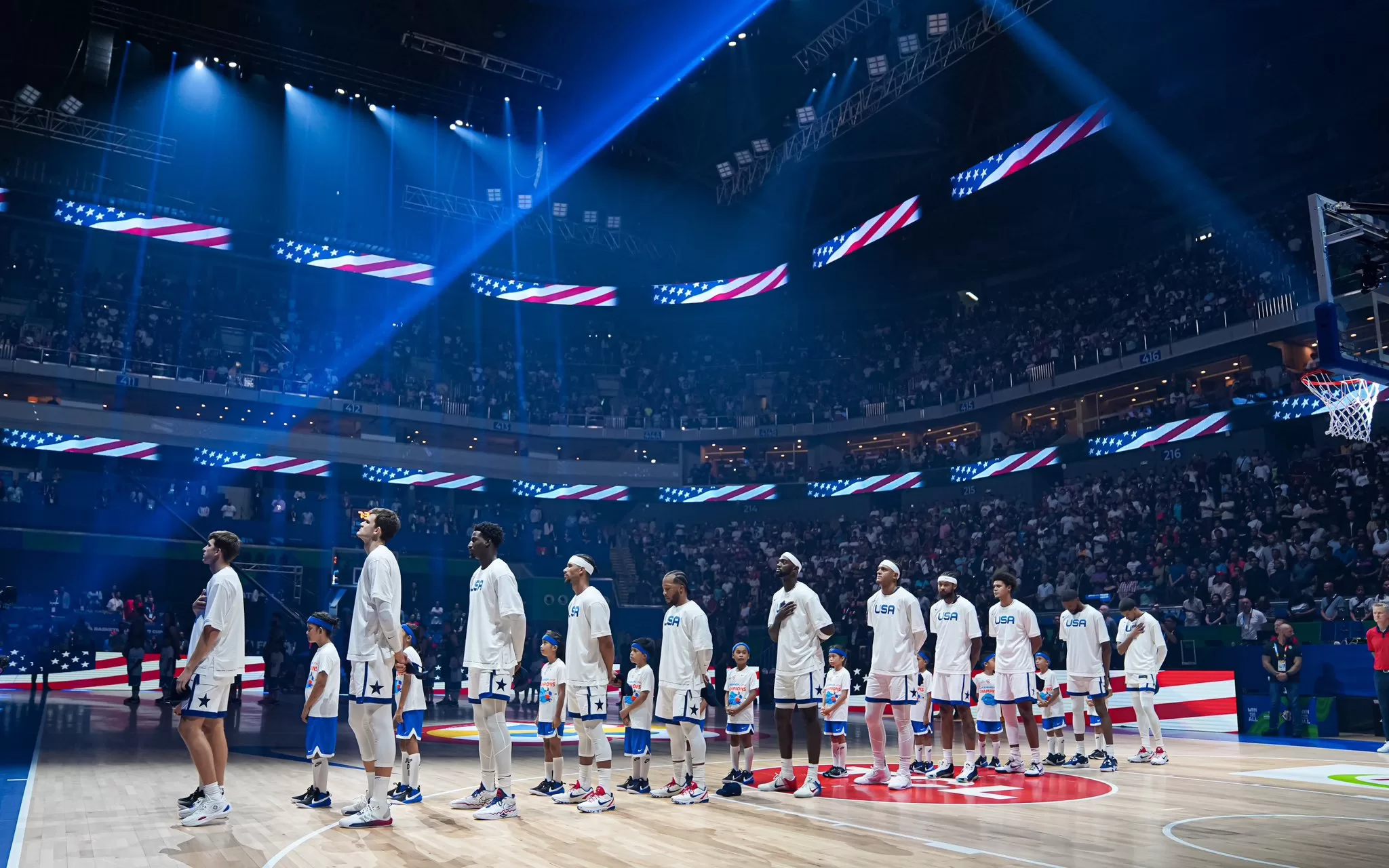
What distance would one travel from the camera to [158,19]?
26328 millimetres

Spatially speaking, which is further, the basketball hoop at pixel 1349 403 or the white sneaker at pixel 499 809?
the basketball hoop at pixel 1349 403

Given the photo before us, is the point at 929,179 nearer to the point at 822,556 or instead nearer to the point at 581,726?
the point at 822,556

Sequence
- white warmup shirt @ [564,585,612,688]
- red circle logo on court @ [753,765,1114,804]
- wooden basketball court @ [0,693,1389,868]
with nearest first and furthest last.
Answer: wooden basketball court @ [0,693,1389,868] → white warmup shirt @ [564,585,612,688] → red circle logo on court @ [753,765,1114,804]

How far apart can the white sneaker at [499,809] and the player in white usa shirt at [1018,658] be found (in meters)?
5.53

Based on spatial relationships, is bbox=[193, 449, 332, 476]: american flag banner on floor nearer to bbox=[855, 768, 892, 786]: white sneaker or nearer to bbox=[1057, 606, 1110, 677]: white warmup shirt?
bbox=[855, 768, 892, 786]: white sneaker

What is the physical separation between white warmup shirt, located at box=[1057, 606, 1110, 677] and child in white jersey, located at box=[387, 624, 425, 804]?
7846mm

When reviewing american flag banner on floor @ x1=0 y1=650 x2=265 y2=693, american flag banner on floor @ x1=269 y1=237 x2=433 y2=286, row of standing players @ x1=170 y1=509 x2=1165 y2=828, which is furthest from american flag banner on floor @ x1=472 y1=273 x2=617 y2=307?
row of standing players @ x1=170 y1=509 x2=1165 y2=828

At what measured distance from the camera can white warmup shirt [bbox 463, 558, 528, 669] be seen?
777 centimetres

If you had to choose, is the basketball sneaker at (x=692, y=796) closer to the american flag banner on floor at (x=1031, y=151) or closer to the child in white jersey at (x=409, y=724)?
the child in white jersey at (x=409, y=724)

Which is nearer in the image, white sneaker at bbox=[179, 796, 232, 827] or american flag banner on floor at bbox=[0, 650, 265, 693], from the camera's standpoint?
white sneaker at bbox=[179, 796, 232, 827]

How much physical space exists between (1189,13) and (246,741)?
80.0 feet

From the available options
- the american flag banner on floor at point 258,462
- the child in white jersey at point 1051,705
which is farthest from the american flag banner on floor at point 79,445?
the child in white jersey at point 1051,705

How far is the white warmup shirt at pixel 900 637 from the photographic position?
32.9ft

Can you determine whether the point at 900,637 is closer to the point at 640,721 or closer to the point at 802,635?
the point at 802,635
